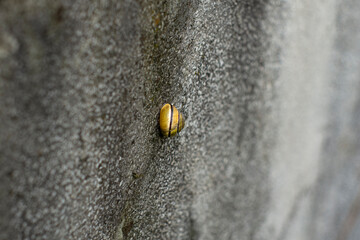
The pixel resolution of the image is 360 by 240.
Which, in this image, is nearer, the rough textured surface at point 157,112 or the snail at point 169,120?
the rough textured surface at point 157,112

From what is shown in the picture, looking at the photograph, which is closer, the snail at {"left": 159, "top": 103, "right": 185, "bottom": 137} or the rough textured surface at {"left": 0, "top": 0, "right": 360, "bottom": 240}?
the rough textured surface at {"left": 0, "top": 0, "right": 360, "bottom": 240}

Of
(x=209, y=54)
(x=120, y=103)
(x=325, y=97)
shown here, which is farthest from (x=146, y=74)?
(x=325, y=97)

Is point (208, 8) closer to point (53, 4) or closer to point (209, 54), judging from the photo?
point (209, 54)

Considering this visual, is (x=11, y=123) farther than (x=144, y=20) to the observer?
No
